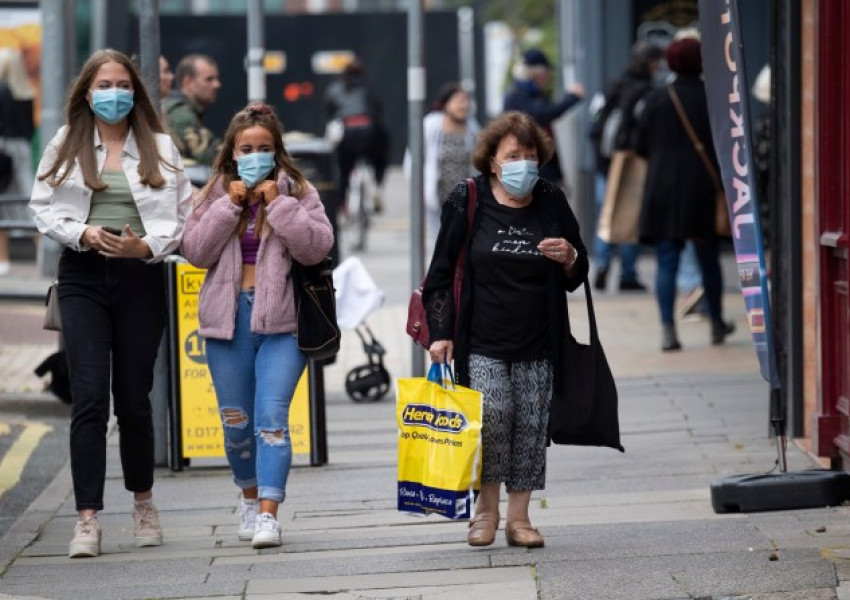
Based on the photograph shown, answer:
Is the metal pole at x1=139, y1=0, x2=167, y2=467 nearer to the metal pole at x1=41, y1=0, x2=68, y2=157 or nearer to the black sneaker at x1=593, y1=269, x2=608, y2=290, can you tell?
the metal pole at x1=41, y1=0, x2=68, y2=157

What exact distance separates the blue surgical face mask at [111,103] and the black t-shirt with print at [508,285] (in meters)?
1.44

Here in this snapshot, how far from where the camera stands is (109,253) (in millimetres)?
7176

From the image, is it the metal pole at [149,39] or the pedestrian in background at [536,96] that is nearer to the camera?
the metal pole at [149,39]

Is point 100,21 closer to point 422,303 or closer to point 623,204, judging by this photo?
point 623,204

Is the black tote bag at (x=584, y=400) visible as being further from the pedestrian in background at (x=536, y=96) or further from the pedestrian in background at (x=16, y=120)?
the pedestrian in background at (x=16, y=120)

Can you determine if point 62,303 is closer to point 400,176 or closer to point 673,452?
point 673,452

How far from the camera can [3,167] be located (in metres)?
20.0

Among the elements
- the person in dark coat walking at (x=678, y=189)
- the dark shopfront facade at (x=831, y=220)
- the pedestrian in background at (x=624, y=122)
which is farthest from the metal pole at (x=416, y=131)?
the dark shopfront facade at (x=831, y=220)

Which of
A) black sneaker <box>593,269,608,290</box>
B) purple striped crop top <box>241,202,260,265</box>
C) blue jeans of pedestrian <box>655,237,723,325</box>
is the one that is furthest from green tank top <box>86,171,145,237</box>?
black sneaker <box>593,269,608,290</box>

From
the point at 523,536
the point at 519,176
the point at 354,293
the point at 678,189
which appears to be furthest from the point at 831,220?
the point at 678,189

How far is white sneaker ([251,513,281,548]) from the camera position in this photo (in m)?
7.29

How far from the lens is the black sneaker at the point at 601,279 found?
16922 millimetres

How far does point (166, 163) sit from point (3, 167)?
12999 millimetres

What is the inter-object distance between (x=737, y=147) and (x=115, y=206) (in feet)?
7.85
